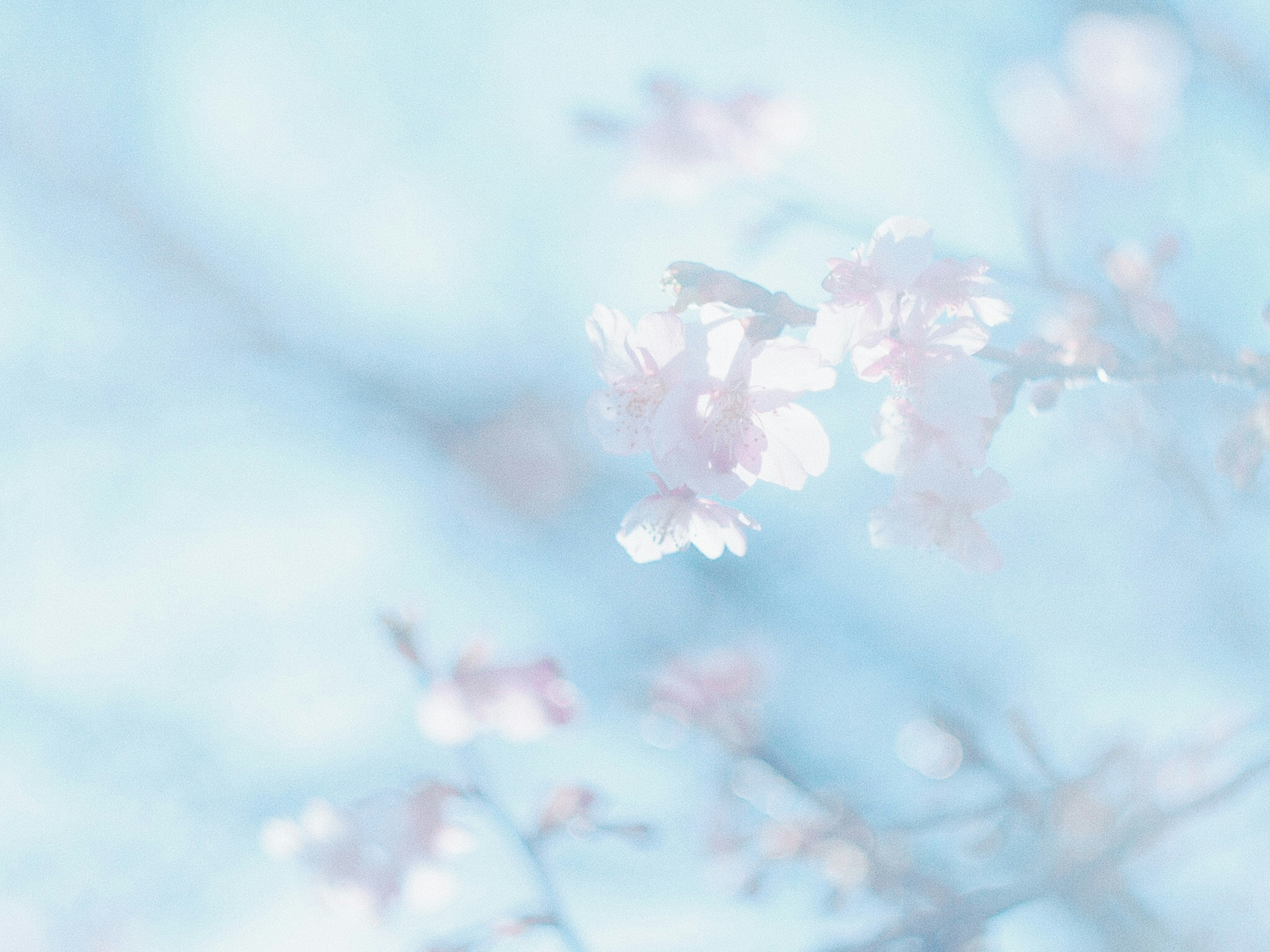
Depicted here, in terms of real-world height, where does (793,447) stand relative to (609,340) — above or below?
below

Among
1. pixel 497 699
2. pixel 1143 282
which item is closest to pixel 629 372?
pixel 1143 282

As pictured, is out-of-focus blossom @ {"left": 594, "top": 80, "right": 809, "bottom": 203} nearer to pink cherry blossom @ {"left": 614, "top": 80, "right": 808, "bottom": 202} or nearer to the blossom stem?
pink cherry blossom @ {"left": 614, "top": 80, "right": 808, "bottom": 202}

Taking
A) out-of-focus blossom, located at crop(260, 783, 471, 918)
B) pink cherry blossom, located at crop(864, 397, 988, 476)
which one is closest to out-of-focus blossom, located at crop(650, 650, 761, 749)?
out-of-focus blossom, located at crop(260, 783, 471, 918)

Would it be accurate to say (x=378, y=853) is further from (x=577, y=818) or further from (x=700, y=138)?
(x=700, y=138)

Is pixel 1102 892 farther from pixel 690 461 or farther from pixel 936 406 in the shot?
pixel 690 461

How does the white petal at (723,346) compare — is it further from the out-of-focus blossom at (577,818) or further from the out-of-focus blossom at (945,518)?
the out-of-focus blossom at (577,818)

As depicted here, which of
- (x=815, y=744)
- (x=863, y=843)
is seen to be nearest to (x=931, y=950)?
(x=863, y=843)

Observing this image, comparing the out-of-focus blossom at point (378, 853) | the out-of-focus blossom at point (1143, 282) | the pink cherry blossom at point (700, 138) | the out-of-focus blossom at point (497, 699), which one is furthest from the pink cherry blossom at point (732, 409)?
the pink cherry blossom at point (700, 138)
